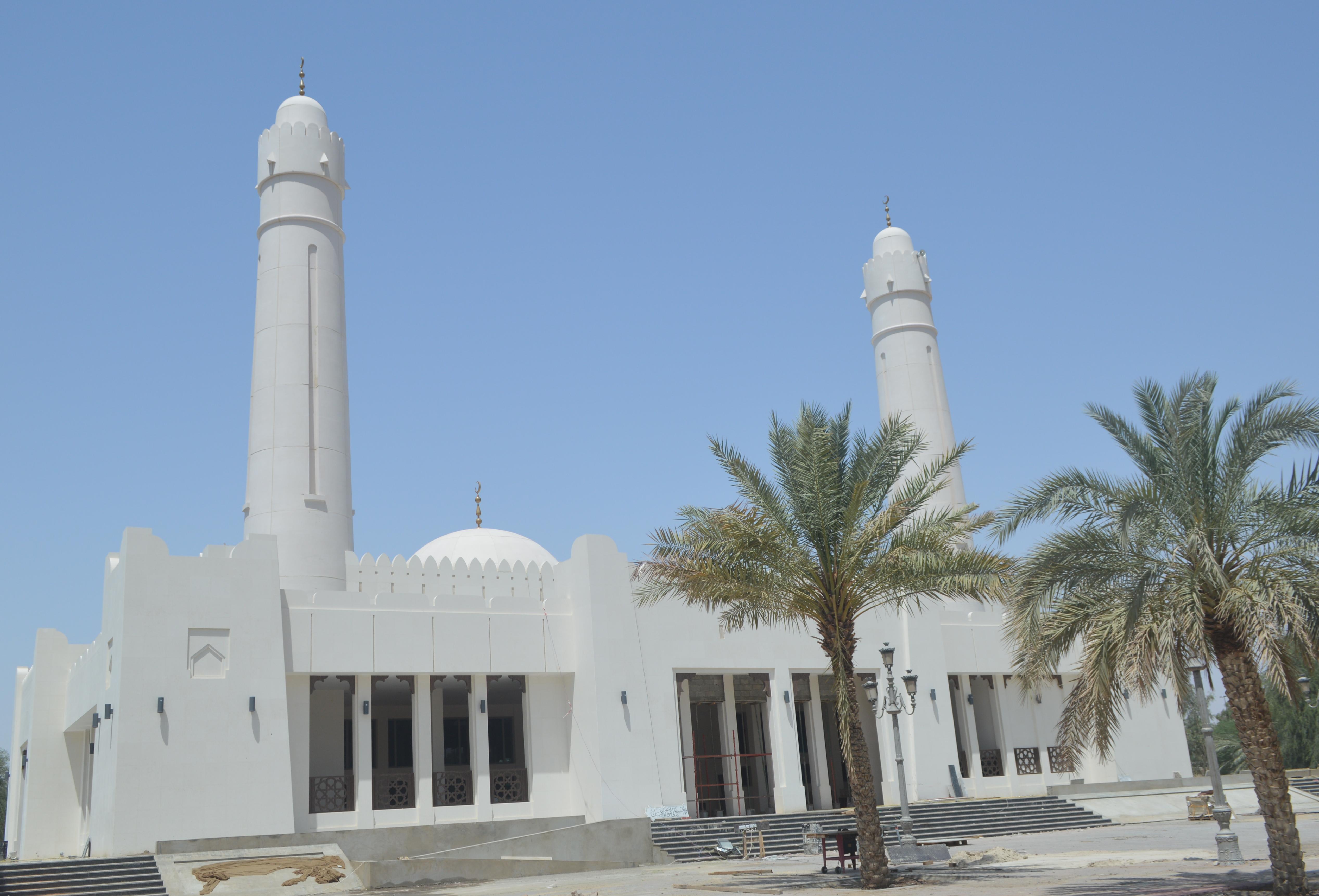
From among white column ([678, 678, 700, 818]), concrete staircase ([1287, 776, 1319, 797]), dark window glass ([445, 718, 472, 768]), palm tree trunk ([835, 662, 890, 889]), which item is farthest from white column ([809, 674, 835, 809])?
concrete staircase ([1287, 776, 1319, 797])

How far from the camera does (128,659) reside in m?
20.3

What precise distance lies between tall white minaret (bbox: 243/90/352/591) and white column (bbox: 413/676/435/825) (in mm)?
3004

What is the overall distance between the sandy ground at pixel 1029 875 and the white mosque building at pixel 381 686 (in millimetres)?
4155

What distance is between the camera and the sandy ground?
13.0 m

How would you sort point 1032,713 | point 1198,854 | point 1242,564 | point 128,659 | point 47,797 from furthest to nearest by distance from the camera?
point 1032,713 < point 47,797 < point 128,659 < point 1198,854 < point 1242,564

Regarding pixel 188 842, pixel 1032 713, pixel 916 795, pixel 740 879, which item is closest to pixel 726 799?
pixel 916 795

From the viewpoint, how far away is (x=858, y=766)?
49.9 ft

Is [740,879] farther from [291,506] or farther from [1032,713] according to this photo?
[1032,713]

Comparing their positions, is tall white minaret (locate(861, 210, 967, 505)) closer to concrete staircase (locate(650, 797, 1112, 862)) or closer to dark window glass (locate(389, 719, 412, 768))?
concrete staircase (locate(650, 797, 1112, 862))

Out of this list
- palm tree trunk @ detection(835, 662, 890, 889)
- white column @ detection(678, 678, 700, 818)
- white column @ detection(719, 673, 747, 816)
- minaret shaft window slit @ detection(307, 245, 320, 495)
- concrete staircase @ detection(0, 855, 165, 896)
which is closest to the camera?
palm tree trunk @ detection(835, 662, 890, 889)

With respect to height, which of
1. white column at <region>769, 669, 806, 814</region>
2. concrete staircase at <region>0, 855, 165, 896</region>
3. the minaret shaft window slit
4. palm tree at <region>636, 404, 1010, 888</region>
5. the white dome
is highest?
the minaret shaft window slit

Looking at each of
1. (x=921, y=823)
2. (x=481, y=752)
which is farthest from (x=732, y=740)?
(x=481, y=752)

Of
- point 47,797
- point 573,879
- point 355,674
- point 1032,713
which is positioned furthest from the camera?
point 1032,713

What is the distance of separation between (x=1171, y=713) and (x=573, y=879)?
22.1 metres
